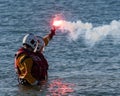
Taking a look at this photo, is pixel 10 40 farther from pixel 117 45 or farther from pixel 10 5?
pixel 10 5

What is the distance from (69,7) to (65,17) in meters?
3.19

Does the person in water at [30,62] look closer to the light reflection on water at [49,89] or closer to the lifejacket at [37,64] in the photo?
the lifejacket at [37,64]

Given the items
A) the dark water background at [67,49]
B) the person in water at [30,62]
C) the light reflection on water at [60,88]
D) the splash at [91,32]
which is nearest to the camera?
the light reflection on water at [60,88]

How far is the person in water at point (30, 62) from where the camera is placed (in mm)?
14789

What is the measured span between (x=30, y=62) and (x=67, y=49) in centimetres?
555

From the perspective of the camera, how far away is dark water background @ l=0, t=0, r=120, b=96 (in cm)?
1518

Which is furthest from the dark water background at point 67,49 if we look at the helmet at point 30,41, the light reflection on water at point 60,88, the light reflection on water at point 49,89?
the helmet at point 30,41

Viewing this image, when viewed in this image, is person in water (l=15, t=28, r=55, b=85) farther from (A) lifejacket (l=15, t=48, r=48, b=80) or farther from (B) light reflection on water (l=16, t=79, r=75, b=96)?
(B) light reflection on water (l=16, t=79, r=75, b=96)

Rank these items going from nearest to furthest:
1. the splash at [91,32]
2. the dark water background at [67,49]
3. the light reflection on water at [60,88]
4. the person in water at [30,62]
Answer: the light reflection on water at [60,88] < the person in water at [30,62] < the dark water background at [67,49] < the splash at [91,32]

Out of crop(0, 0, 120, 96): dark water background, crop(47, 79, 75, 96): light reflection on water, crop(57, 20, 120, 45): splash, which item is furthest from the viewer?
crop(57, 20, 120, 45): splash

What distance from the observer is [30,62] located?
48.5 ft

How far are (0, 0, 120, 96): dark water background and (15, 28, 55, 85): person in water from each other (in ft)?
0.99

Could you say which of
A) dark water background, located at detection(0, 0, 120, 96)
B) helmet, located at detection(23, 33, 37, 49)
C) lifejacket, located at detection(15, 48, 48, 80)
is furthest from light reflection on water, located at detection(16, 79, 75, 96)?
helmet, located at detection(23, 33, 37, 49)

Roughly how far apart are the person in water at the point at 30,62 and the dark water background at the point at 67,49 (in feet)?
0.99
